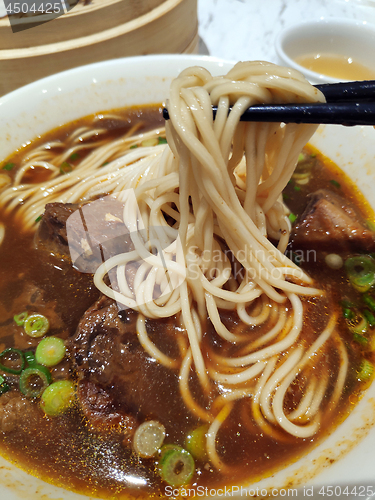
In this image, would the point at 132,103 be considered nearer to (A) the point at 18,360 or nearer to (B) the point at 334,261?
(B) the point at 334,261

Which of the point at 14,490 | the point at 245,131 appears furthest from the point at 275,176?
the point at 14,490

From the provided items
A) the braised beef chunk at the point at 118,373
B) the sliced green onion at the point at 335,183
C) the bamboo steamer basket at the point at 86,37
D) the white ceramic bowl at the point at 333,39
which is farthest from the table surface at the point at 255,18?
the braised beef chunk at the point at 118,373

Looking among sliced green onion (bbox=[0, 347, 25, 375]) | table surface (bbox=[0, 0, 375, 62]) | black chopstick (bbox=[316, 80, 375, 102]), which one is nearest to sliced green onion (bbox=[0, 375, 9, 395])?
sliced green onion (bbox=[0, 347, 25, 375])

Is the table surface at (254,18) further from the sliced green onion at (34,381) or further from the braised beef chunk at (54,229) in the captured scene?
the sliced green onion at (34,381)

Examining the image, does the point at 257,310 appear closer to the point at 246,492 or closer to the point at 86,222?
the point at 246,492

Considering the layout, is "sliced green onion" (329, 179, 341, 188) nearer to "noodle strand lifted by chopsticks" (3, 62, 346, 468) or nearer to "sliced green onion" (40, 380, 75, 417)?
"noodle strand lifted by chopsticks" (3, 62, 346, 468)

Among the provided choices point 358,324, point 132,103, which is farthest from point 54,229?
point 358,324
